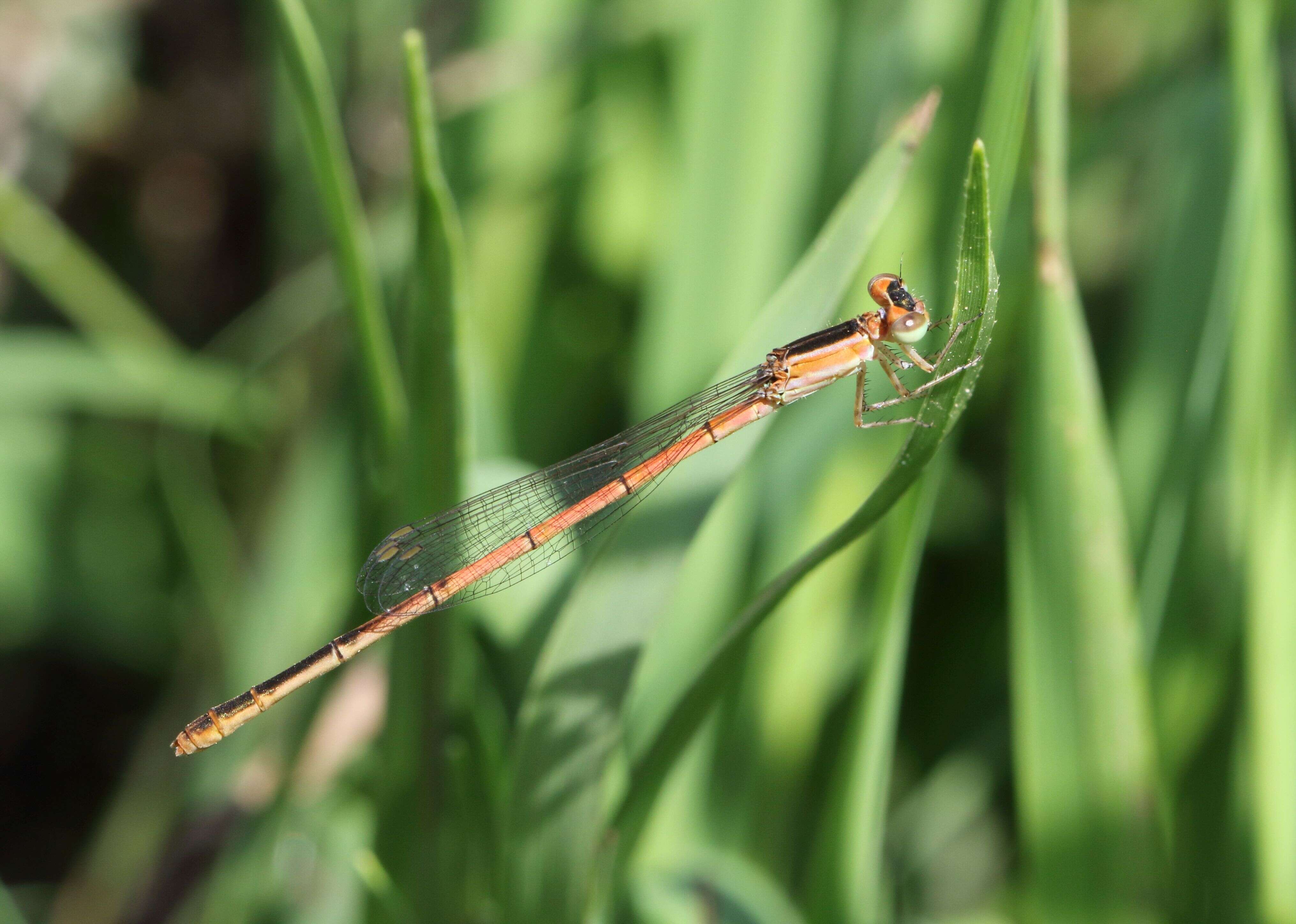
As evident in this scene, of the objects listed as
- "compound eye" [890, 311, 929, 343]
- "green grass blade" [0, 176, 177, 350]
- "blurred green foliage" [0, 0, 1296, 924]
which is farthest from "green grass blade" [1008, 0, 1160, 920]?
"green grass blade" [0, 176, 177, 350]

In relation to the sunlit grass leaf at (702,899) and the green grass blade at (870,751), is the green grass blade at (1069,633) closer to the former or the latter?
the green grass blade at (870,751)

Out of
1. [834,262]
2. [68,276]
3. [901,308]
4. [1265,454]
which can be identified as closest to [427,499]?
[834,262]

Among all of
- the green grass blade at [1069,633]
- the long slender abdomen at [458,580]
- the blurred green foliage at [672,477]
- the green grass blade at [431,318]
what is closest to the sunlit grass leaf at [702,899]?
the blurred green foliage at [672,477]

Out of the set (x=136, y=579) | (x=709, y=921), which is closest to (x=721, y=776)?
(x=709, y=921)

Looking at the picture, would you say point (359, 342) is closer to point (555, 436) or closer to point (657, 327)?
point (657, 327)

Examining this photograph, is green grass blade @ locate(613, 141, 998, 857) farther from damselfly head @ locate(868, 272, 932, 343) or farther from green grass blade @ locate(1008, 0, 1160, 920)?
damselfly head @ locate(868, 272, 932, 343)

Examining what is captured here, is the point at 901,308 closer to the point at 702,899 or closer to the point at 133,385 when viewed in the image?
the point at 702,899

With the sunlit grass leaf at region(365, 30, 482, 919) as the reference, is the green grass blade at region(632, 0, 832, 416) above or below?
above
